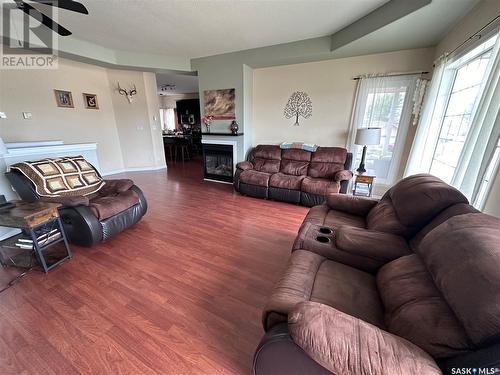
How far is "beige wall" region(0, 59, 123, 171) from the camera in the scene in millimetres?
3588

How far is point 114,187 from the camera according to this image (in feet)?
9.02

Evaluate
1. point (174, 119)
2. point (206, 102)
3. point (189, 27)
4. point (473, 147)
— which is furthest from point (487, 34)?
point (174, 119)

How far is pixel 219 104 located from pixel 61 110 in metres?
3.28

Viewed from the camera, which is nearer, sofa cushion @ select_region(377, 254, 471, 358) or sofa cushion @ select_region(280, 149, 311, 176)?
sofa cushion @ select_region(377, 254, 471, 358)

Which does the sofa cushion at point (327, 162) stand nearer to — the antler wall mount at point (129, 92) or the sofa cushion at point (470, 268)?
the sofa cushion at point (470, 268)

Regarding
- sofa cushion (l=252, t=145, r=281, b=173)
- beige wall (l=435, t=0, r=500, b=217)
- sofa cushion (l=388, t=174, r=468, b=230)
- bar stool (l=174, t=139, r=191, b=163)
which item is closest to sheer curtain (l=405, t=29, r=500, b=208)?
beige wall (l=435, t=0, r=500, b=217)

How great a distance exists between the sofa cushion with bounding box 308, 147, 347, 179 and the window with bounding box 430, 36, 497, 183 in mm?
1258

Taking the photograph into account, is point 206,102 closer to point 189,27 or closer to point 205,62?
point 205,62

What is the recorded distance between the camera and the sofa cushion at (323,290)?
101 cm

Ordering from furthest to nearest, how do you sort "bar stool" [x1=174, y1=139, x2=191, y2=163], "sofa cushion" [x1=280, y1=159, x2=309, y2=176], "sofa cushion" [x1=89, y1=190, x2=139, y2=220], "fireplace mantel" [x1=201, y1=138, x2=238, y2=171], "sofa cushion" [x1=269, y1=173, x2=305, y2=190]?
"bar stool" [x1=174, y1=139, x2=191, y2=163] → "fireplace mantel" [x1=201, y1=138, x2=238, y2=171] → "sofa cushion" [x1=280, y1=159, x2=309, y2=176] → "sofa cushion" [x1=269, y1=173, x2=305, y2=190] → "sofa cushion" [x1=89, y1=190, x2=139, y2=220]

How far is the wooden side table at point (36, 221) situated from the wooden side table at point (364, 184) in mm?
3831

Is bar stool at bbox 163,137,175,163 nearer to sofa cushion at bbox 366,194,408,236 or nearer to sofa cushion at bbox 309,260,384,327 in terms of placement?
sofa cushion at bbox 366,194,408,236

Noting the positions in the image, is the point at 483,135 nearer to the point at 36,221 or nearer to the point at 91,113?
the point at 36,221

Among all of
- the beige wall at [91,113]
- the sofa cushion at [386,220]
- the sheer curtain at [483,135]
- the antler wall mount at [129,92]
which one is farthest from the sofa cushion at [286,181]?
the antler wall mount at [129,92]
